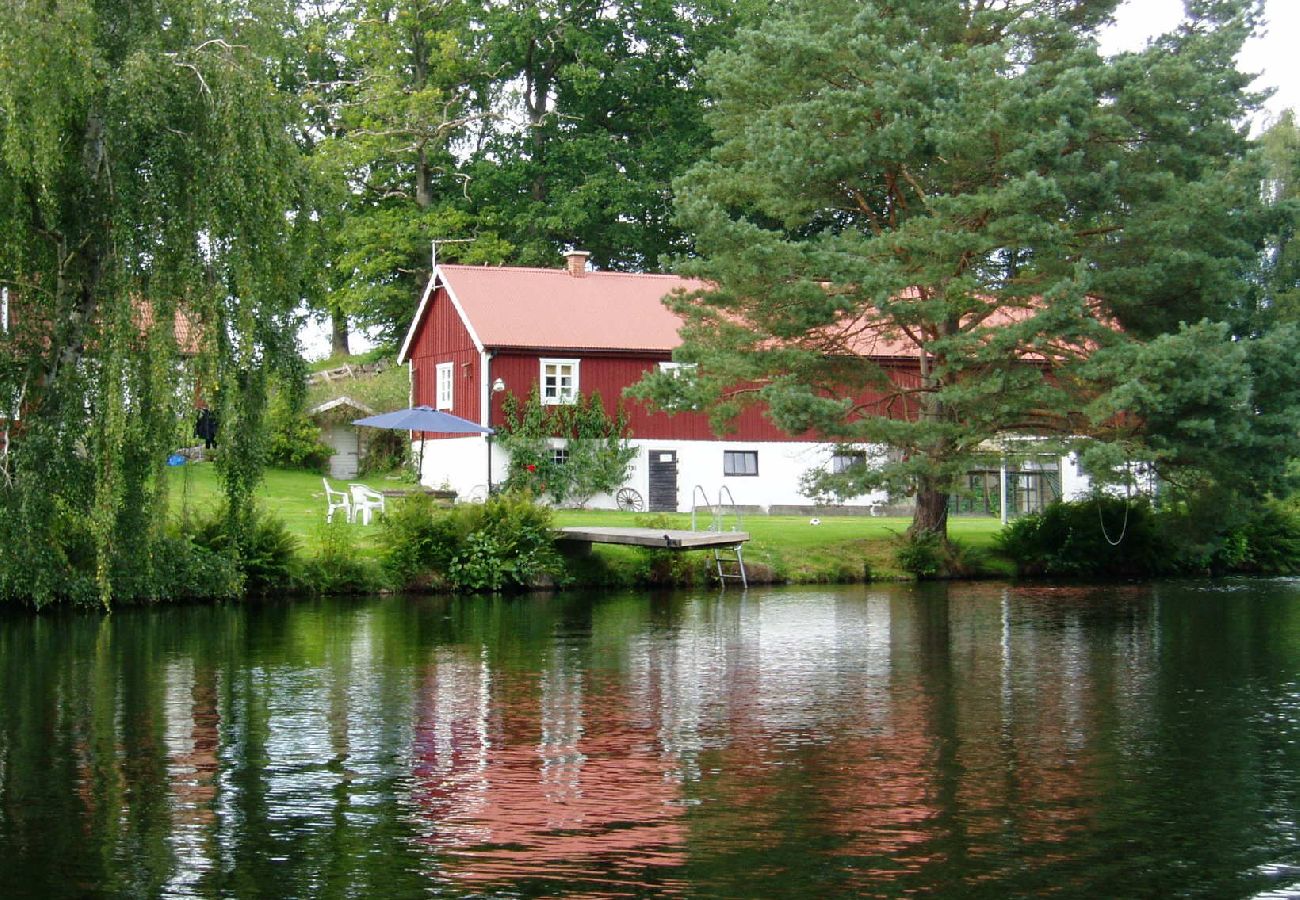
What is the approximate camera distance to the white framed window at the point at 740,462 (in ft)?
141

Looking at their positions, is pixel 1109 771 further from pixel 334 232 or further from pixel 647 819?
pixel 334 232

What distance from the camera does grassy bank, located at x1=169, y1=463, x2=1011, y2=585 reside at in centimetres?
2999

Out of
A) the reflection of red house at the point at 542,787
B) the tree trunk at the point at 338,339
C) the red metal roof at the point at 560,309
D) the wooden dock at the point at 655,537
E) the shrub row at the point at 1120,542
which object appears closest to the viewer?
the reflection of red house at the point at 542,787

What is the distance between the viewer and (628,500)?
136 ft

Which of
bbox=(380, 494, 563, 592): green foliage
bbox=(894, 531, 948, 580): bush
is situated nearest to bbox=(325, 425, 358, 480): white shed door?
bbox=(380, 494, 563, 592): green foliage

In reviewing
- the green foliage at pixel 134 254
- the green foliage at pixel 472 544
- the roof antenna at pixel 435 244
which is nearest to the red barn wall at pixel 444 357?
the roof antenna at pixel 435 244

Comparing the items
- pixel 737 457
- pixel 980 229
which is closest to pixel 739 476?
pixel 737 457

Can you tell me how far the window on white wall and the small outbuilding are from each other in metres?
4.51

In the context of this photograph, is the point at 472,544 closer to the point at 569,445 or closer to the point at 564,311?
the point at 569,445

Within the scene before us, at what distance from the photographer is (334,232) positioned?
901 inches

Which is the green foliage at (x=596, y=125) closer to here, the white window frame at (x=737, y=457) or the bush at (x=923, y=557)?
the white window frame at (x=737, y=457)

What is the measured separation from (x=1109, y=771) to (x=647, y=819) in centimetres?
396

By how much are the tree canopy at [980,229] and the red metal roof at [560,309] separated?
901 cm

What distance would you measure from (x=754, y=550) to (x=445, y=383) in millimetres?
14843
